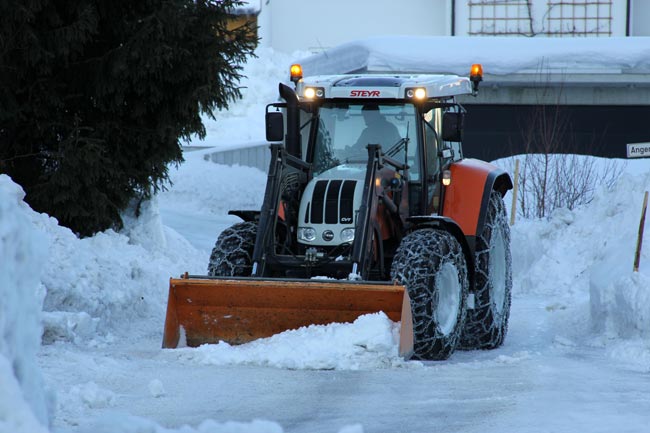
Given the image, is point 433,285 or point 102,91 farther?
point 102,91

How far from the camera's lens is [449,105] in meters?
9.65

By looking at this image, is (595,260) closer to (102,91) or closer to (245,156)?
(102,91)

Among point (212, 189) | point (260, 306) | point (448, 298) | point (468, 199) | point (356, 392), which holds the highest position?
point (468, 199)

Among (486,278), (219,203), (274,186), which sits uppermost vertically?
(274,186)

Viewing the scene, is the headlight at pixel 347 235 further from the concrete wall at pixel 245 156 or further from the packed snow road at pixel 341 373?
the concrete wall at pixel 245 156

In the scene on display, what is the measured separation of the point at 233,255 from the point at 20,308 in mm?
5205

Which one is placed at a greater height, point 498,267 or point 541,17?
point 541,17

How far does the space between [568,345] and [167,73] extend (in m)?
4.96

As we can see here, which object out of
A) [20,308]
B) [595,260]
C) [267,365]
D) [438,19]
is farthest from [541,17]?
[20,308]

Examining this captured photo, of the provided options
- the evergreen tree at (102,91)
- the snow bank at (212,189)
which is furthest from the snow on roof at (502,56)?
the evergreen tree at (102,91)

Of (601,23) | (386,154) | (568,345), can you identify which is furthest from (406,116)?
(601,23)

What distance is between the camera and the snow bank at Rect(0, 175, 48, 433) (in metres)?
3.78

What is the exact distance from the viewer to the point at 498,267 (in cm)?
1086

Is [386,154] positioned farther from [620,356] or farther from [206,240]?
[206,240]
